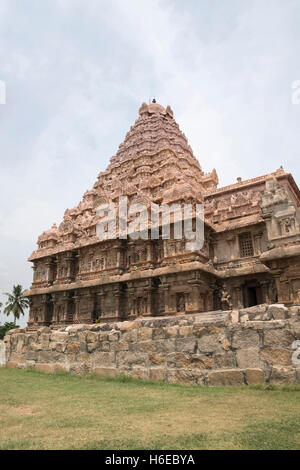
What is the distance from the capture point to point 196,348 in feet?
22.9

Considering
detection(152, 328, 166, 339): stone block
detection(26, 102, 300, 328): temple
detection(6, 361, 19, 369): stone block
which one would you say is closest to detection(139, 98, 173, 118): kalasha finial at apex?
detection(26, 102, 300, 328): temple

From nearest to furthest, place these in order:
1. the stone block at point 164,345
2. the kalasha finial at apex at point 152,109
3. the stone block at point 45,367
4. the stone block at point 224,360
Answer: the stone block at point 224,360 < the stone block at point 164,345 < the stone block at point 45,367 < the kalasha finial at apex at point 152,109

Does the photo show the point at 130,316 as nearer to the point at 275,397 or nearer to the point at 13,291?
the point at 275,397

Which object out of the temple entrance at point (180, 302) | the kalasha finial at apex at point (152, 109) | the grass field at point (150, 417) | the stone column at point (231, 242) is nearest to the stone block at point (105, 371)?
the grass field at point (150, 417)

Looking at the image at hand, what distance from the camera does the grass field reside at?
366cm

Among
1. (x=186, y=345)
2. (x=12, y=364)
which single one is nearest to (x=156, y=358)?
(x=186, y=345)

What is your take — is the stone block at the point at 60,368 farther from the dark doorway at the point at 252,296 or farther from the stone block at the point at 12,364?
the dark doorway at the point at 252,296

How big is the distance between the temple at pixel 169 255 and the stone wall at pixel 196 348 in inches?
377

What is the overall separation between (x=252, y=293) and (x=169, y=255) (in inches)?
235

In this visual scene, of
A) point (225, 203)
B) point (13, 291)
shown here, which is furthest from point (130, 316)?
point (13, 291)

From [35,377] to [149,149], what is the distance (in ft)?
90.3

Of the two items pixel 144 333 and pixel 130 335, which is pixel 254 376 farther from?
pixel 130 335

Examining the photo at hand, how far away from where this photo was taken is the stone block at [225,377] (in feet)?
20.7

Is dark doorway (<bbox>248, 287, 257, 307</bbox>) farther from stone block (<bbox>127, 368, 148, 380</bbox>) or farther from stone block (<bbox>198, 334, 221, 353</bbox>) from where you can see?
stone block (<bbox>198, 334, 221, 353</bbox>)
